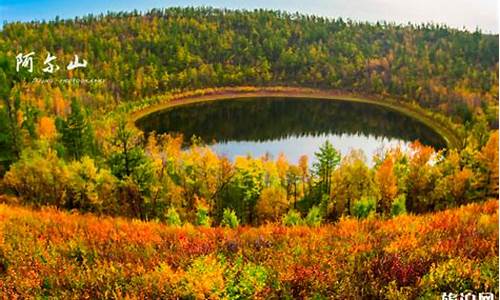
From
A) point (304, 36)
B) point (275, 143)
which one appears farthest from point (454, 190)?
point (304, 36)

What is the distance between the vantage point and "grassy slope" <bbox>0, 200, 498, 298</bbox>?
8.22 metres

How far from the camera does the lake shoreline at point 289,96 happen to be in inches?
3920

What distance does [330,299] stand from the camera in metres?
7.90

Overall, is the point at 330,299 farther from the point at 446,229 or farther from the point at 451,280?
the point at 446,229

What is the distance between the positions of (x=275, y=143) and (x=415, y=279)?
77.5m

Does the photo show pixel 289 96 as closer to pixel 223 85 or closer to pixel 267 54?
pixel 223 85

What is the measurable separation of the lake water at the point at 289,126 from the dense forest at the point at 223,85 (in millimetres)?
6820

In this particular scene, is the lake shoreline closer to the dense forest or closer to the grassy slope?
the dense forest

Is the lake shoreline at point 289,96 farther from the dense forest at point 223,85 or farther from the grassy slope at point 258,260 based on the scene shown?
the grassy slope at point 258,260

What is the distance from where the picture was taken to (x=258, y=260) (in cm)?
992

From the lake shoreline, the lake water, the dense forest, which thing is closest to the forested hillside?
the dense forest

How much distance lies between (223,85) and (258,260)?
12912 cm

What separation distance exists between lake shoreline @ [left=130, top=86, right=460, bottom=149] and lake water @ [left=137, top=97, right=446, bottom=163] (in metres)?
1.75

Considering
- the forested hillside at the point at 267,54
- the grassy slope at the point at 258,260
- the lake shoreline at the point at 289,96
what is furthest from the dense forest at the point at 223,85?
the grassy slope at the point at 258,260
